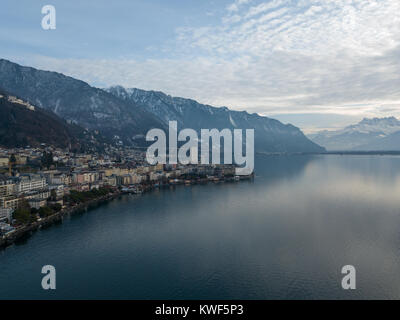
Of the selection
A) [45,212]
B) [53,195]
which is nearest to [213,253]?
[45,212]

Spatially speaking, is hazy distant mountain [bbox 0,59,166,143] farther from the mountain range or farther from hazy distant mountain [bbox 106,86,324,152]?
hazy distant mountain [bbox 106,86,324,152]

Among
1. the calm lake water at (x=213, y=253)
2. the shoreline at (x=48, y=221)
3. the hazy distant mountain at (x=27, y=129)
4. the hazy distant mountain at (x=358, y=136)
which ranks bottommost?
the calm lake water at (x=213, y=253)

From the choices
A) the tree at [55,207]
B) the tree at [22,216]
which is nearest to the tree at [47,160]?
the tree at [55,207]

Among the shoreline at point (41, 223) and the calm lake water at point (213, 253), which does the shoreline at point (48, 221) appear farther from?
the calm lake water at point (213, 253)

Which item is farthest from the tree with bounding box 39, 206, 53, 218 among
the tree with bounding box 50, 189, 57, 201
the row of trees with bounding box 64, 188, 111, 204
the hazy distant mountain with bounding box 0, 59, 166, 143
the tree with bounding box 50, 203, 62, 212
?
the hazy distant mountain with bounding box 0, 59, 166, 143

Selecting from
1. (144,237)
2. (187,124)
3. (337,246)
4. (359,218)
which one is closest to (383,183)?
(359,218)
